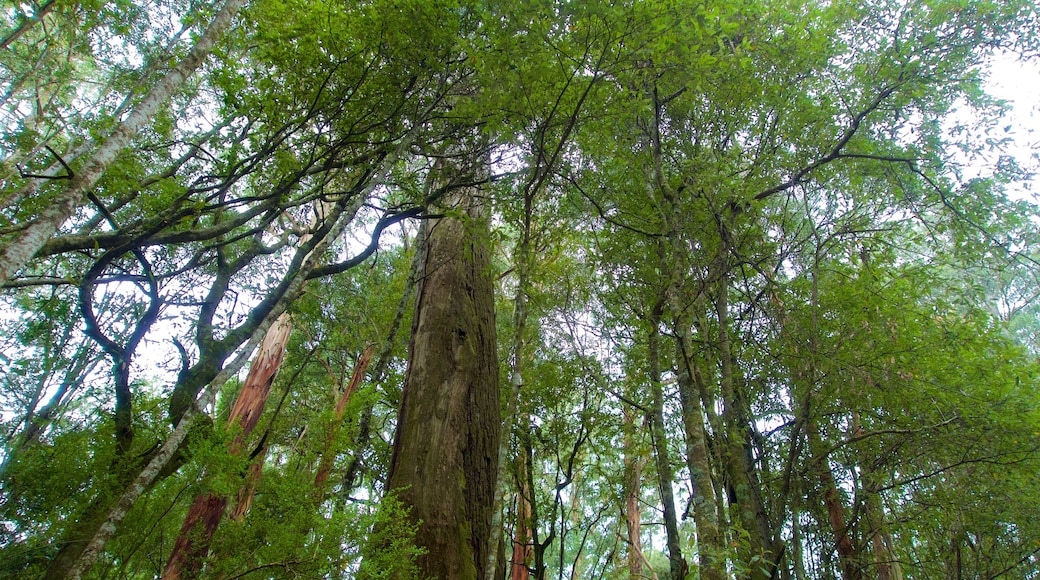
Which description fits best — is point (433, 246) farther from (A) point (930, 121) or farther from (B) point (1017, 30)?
(B) point (1017, 30)

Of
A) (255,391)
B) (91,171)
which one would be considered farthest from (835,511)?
(255,391)

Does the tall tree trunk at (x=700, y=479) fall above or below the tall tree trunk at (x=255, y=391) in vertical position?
below

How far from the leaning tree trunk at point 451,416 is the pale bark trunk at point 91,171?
195 cm

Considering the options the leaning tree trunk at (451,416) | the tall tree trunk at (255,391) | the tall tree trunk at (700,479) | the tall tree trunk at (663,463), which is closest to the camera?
the tall tree trunk at (700,479)

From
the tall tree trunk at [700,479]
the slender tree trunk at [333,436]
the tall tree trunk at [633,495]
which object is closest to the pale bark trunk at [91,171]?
the slender tree trunk at [333,436]

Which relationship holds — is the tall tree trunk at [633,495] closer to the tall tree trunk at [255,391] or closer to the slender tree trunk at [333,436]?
the slender tree trunk at [333,436]

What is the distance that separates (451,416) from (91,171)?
98.2 inches

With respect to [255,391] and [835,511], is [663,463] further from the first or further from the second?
[255,391]

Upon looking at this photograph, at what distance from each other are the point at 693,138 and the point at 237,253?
5.31 m

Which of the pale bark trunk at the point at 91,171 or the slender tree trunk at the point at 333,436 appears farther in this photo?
the slender tree trunk at the point at 333,436

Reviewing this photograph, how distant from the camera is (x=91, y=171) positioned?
2568 millimetres

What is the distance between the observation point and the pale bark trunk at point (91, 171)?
222 cm

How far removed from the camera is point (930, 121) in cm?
407

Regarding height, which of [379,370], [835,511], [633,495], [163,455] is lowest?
[163,455]
